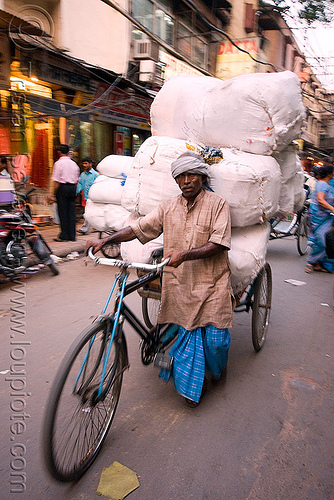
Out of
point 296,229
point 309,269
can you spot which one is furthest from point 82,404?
point 296,229

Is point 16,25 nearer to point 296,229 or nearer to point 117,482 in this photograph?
point 296,229

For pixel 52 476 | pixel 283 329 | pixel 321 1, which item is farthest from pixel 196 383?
pixel 321 1

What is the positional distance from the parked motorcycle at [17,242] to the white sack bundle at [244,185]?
10.3 ft

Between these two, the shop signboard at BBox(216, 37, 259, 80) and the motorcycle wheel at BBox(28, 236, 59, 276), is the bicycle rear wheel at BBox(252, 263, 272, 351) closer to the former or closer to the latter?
the motorcycle wheel at BBox(28, 236, 59, 276)

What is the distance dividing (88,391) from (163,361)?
24.3 inches

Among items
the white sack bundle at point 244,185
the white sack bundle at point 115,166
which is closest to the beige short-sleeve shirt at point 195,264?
the white sack bundle at point 244,185

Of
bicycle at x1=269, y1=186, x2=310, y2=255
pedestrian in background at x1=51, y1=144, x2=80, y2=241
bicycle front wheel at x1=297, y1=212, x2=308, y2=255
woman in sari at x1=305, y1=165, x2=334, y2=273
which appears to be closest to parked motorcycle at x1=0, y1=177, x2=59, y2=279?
pedestrian in background at x1=51, y1=144, x2=80, y2=241

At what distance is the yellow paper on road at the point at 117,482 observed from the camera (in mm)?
1789

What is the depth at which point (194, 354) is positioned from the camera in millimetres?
2402

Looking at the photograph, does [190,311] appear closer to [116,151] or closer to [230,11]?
[116,151]

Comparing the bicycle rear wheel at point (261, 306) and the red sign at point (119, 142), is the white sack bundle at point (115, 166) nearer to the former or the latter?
the bicycle rear wheel at point (261, 306)

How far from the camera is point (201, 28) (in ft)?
49.6

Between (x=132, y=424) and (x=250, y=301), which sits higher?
(x=250, y=301)

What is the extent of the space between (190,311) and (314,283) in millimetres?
3870
